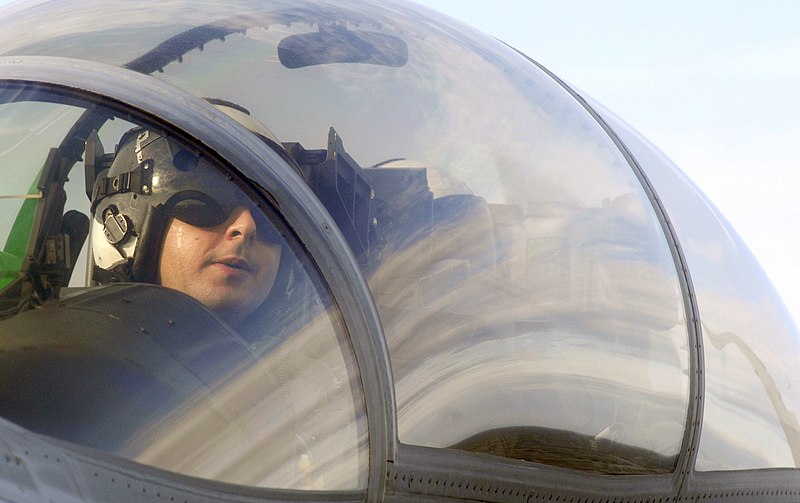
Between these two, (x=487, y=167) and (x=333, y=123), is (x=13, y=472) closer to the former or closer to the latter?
(x=333, y=123)

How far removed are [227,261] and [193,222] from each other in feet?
0.52

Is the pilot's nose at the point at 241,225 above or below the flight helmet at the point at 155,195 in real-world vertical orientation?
below

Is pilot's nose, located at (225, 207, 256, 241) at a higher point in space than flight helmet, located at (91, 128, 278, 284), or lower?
lower

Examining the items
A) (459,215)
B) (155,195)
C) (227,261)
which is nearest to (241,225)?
(227,261)

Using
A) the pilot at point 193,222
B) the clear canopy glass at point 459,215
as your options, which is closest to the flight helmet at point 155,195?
the pilot at point 193,222

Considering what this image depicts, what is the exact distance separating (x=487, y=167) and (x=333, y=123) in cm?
64

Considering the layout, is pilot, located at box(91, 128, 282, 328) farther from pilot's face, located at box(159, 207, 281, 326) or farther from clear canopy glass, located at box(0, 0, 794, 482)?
clear canopy glass, located at box(0, 0, 794, 482)

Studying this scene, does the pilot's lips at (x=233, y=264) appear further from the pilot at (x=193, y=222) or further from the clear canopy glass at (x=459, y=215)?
the clear canopy glass at (x=459, y=215)

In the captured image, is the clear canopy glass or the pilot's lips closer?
the pilot's lips

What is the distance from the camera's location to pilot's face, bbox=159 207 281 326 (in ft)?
9.30

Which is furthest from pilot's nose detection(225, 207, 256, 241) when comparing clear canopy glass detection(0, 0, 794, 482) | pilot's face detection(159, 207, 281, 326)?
clear canopy glass detection(0, 0, 794, 482)

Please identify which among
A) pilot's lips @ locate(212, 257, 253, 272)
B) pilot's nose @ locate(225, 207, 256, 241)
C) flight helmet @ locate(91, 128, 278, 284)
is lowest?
pilot's lips @ locate(212, 257, 253, 272)

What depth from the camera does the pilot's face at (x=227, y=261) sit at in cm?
284

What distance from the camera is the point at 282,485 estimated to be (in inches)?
→ 109
